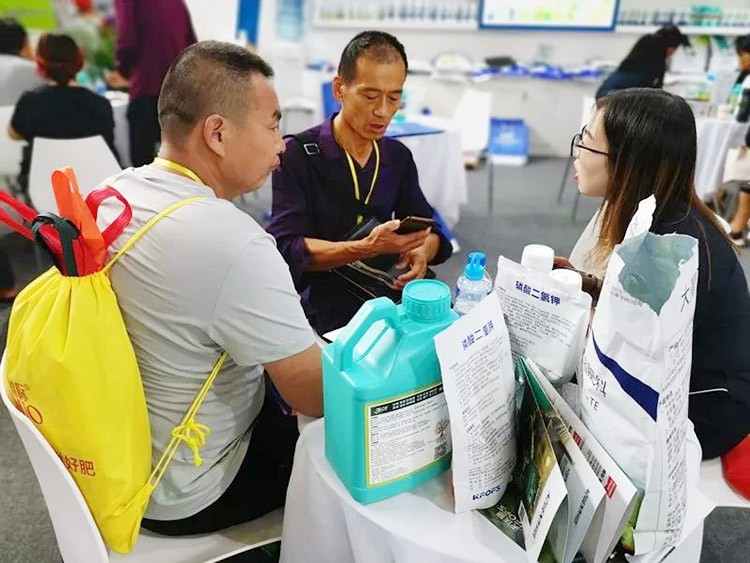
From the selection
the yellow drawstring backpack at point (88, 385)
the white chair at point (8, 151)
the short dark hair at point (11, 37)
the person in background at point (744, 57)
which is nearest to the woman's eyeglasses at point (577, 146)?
the yellow drawstring backpack at point (88, 385)

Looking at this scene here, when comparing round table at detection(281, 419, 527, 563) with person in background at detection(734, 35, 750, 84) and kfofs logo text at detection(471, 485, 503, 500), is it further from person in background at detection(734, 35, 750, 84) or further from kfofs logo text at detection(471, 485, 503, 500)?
person in background at detection(734, 35, 750, 84)

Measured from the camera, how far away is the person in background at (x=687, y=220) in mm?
1019

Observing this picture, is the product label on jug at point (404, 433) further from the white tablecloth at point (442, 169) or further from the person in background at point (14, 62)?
the person in background at point (14, 62)

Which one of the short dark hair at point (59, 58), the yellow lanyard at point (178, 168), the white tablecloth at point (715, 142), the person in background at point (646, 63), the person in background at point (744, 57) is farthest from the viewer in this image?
the person in background at point (646, 63)

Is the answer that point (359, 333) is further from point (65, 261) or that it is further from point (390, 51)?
point (390, 51)

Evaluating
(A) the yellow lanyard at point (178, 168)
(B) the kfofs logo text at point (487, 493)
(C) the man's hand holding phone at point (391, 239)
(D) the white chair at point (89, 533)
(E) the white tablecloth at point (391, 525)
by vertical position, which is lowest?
(D) the white chair at point (89, 533)

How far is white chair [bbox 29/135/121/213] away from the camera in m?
2.58

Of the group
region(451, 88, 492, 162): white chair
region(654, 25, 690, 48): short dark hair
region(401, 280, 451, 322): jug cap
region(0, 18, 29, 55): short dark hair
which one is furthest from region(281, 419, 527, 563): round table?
region(654, 25, 690, 48): short dark hair

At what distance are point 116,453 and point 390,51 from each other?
3.81ft

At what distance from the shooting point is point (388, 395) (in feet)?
2.10

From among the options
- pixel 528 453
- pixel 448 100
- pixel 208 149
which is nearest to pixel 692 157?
pixel 528 453

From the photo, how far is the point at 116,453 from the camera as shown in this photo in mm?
800

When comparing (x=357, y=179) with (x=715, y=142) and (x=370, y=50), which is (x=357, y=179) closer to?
(x=370, y=50)

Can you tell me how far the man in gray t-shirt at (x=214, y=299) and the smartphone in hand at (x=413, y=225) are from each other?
15.7 inches
